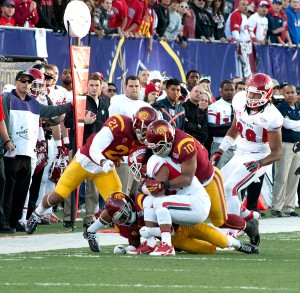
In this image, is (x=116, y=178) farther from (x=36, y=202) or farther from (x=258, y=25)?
(x=258, y=25)

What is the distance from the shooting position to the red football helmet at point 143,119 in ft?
33.9

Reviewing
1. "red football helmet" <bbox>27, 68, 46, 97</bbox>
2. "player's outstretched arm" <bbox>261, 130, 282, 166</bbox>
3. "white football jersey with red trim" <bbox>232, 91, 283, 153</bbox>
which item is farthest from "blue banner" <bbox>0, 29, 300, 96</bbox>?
"player's outstretched arm" <bbox>261, 130, 282, 166</bbox>

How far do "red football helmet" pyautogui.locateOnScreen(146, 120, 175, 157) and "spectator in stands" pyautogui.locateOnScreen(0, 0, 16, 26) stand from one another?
6462 millimetres

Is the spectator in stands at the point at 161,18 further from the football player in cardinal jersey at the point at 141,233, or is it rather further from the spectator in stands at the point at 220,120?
the football player in cardinal jersey at the point at 141,233

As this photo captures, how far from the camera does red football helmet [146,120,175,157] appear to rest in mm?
9898

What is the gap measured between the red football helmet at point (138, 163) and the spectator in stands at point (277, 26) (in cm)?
1208

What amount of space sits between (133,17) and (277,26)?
177 inches

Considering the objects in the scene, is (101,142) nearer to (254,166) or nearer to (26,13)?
(254,166)

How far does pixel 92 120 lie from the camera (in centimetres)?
1362

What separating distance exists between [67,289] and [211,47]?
1308cm

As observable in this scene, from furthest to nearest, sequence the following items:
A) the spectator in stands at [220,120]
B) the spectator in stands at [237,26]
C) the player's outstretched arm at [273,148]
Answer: the spectator in stands at [237,26], the spectator in stands at [220,120], the player's outstretched arm at [273,148]

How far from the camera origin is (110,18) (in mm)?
18000

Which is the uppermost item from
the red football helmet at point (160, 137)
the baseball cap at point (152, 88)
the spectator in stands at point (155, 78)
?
the red football helmet at point (160, 137)

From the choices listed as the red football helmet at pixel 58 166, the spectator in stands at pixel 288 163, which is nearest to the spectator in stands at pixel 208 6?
the spectator in stands at pixel 288 163
